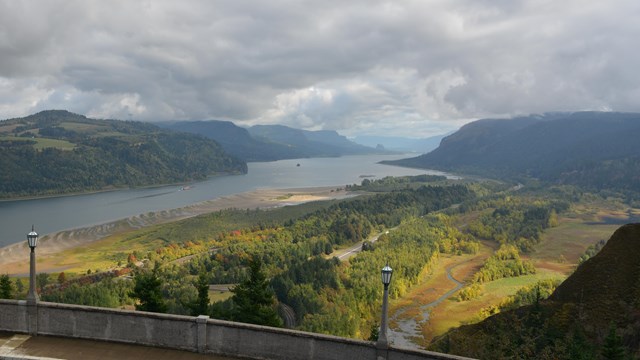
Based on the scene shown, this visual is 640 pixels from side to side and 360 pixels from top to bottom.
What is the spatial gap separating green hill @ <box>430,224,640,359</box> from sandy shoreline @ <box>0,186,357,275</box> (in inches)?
3196

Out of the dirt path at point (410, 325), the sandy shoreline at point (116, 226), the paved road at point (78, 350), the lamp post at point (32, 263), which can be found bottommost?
the dirt path at point (410, 325)

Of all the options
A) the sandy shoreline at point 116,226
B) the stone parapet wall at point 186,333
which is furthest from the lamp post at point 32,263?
the sandy shoreline at point 116,226

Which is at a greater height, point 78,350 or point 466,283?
point 78,350

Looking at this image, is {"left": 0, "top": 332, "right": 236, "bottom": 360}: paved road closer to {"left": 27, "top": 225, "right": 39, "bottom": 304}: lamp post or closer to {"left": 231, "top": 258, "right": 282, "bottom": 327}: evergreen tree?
{"left": 27, "top": 225, "right": 39, "bottom": 304}: lamp post

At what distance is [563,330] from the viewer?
3106cm

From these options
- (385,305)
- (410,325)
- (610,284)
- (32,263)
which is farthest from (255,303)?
(410,325)

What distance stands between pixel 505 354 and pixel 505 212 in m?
122

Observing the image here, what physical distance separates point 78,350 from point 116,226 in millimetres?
122602

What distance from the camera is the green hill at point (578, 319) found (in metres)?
28.4

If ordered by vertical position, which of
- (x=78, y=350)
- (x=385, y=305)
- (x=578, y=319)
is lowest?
(x=578, y=319)

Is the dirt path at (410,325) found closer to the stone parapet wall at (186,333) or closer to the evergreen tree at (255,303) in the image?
the evergreen tree at (255,303)

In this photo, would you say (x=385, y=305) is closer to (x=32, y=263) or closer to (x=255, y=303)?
(x=32, y=263)

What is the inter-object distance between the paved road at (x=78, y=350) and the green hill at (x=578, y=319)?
19.5m

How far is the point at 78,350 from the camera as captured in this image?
16.7 metres
